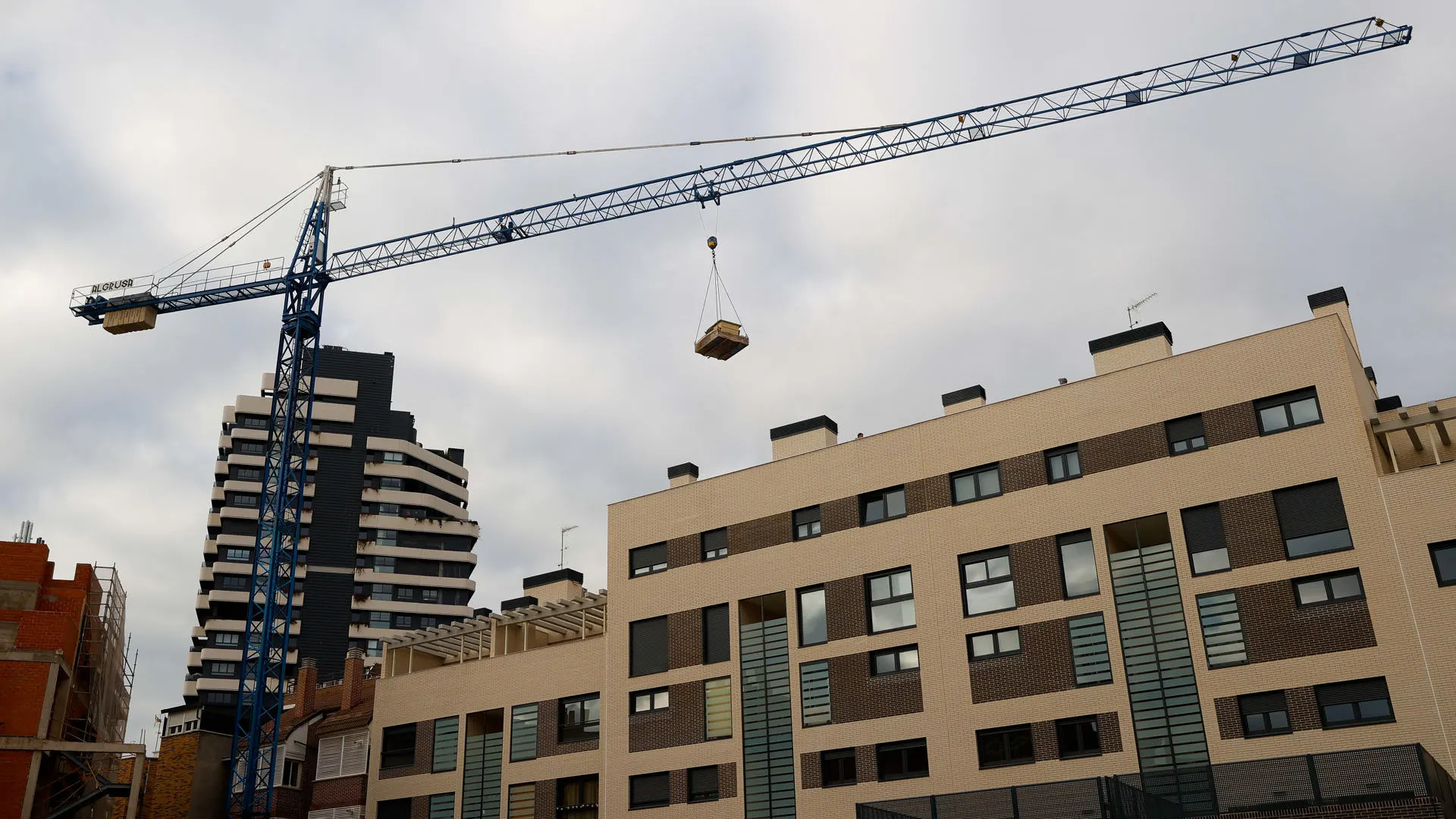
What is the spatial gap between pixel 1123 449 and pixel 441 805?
1213 inches

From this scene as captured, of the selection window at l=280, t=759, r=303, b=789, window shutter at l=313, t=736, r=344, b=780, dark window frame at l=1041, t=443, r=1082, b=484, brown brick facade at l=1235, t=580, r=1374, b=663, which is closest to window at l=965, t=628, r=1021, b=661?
dark window frame at l=1041, t=443, r=1082, b=484

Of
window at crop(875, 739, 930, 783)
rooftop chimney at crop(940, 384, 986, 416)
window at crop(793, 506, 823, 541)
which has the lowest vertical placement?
window at crop(875, 739, 930, 783)

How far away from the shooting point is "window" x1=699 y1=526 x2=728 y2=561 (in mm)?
48375

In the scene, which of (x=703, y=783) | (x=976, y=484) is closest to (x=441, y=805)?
(x=703, y=783)

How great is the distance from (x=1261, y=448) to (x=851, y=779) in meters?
16.9

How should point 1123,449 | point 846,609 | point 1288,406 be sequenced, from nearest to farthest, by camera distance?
1. point 1288,406
2. point 1123,449
3. point 846,609

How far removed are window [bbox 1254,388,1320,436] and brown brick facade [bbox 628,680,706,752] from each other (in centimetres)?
2146

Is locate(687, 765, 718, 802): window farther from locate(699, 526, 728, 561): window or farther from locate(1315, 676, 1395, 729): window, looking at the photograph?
locate(1315, 676, 1395, 729): window

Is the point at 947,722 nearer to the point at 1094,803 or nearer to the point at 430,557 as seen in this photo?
the point at 1094,803

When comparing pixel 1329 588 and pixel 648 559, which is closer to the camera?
pixel 1329 588

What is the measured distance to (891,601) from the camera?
143ft

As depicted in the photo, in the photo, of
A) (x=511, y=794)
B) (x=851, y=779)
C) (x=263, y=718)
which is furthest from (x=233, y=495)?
(x=851, y=779)

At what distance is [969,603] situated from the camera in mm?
42031

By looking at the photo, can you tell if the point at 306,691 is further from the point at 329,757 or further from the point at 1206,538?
the point at 1206,538
